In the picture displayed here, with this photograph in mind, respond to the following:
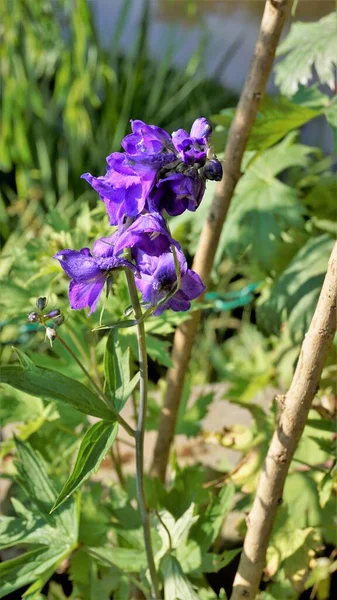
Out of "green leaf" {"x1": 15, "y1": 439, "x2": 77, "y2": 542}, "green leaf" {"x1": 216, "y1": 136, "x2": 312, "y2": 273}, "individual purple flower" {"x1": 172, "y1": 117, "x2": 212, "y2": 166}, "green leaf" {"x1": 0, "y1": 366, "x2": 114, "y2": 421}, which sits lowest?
"green leaf" {"x1": 15, "y1": 439, "x2": 77, "y2": 542}

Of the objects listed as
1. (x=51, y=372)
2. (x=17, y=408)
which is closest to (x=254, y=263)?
(x=17, y=408)

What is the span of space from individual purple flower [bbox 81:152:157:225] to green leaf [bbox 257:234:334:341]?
25.8 inches

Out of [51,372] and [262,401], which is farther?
[262,401]

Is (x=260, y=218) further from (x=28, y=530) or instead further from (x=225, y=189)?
(x=28, y=530)

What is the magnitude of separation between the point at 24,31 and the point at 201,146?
2161 mm

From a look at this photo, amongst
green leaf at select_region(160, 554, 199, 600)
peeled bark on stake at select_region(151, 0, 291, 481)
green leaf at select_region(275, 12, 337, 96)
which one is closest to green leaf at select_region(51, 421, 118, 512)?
green leaf at select_region(160, 554, 199, 600)

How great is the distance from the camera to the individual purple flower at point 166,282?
600mm

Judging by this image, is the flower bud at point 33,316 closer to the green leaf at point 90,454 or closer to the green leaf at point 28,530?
the green leaf at point 90,454

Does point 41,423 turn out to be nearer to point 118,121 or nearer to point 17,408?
point 17,408

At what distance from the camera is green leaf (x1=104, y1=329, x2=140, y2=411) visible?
0.75 m

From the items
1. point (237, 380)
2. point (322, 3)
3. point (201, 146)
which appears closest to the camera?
point (201, 146)

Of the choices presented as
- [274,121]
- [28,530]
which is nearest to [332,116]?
[274,121]

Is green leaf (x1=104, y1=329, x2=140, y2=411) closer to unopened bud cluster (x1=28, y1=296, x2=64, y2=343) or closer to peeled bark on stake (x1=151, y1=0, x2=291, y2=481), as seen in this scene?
unopened bud cluster (x1=28, y1=296, x2=64, y2=343)

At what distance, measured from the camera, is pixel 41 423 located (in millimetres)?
1014
